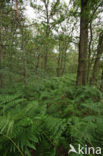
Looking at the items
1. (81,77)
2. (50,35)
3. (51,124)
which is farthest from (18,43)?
(51,124)

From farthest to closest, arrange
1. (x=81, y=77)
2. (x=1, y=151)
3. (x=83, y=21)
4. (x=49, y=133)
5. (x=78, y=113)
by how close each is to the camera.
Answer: (x=81, y=77) → (x=83, y=21) → (x=78, y=113) → (x=49, y=133) → (x=1, y=151)

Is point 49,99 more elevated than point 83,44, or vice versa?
point 83,44

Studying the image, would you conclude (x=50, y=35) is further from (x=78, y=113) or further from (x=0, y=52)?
(x=78, y=113)

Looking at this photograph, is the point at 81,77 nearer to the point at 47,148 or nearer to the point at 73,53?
the point at 47,148

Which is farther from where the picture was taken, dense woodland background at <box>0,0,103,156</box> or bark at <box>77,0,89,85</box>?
bark at <box>77,0,89,85</box>

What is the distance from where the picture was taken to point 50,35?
9.63 feet

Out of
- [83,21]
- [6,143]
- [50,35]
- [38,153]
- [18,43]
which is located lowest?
[38,153]

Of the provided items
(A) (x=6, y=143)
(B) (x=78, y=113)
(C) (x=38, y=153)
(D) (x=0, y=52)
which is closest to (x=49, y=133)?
(C) (x=38, y=153)

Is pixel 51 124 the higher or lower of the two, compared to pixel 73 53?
lower

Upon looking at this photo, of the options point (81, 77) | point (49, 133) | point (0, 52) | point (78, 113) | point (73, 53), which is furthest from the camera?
point (73, 53)

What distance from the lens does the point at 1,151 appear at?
916 mm

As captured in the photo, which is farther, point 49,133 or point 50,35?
point 50,35

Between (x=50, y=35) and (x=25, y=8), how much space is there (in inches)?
51.1

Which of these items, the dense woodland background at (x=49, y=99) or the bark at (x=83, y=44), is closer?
the dense woodland background at (x=49, y=99)
